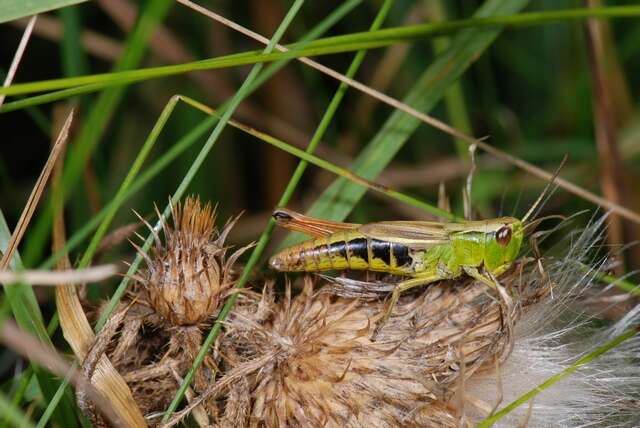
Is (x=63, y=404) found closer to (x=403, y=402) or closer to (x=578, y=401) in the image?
(x=403, y=402)

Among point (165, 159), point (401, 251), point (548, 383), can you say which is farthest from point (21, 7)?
point (548, 383)

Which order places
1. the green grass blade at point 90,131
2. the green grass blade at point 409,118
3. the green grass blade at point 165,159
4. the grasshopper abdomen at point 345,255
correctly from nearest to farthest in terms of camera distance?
the green grass blade at point 90,131 < the green grass blade at point 165,159 < the grasshopper abdomen at point 345,255 < the green grass blade at point 409,118

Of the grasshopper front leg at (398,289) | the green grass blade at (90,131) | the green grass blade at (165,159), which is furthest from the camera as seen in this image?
the grasshopper front leg at (398,289)

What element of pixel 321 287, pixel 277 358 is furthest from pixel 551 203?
pixel 277 358

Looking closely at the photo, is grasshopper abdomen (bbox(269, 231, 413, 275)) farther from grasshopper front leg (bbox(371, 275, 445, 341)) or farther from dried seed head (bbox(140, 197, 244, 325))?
dried seed head (bbox(140, 197, 244, 325))

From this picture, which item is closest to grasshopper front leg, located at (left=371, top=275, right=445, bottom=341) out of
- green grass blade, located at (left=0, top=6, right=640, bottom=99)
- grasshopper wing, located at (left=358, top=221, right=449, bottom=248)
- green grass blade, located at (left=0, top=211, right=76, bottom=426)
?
grasshopper wing, located at (left=358, top=221, right=449, bottom=248)

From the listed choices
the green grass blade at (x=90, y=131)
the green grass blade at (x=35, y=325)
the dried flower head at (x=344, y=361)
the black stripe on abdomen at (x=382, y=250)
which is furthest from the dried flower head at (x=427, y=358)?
the green grass blade at (x=90, y=131)

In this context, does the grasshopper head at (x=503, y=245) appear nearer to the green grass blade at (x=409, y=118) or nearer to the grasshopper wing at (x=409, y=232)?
the grasshopper wing at (x=409, y=232)
